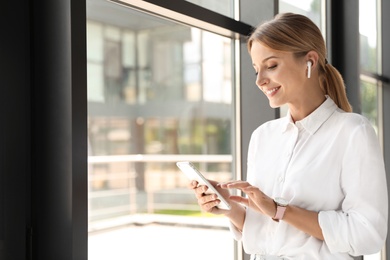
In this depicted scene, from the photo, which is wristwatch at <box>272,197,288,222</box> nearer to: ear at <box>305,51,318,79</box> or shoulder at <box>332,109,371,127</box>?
shoulder at <box>332,109,371,127</box>

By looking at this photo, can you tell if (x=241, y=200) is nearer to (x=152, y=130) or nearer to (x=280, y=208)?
(x=280, y=208)

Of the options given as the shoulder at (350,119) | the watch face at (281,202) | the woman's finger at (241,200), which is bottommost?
the woman's finger at (241,200)

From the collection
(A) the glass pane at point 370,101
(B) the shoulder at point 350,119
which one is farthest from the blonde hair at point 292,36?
(A) the glass pane at point 370,101

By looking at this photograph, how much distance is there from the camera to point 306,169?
1.65 meters

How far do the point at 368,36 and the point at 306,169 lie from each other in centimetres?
343

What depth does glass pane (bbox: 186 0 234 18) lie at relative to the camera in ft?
8.35

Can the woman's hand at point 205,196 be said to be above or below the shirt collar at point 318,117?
below

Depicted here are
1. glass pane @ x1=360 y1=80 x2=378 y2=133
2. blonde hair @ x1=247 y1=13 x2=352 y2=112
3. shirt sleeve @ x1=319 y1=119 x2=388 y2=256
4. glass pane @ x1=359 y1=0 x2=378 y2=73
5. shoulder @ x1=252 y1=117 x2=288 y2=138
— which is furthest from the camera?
glass pane @ x1=360 y1=80 x2=378 y2=133

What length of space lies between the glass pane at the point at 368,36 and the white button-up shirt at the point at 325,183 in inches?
111

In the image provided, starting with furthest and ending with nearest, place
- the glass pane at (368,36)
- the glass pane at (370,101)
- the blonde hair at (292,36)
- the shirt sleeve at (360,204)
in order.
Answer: the glass pane at (370,101), the glass pane at (368,36), the blonde hair at (292,36), the shirt sleeve at (360,204)

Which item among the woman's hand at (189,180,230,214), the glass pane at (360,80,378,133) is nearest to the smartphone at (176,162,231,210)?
the woman's hand at (189,180,230,214)

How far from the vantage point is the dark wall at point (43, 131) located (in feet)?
5.10

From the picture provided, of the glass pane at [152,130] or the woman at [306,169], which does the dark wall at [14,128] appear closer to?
the glass pane at [152,130]

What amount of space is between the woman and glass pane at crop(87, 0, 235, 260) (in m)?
0.44
